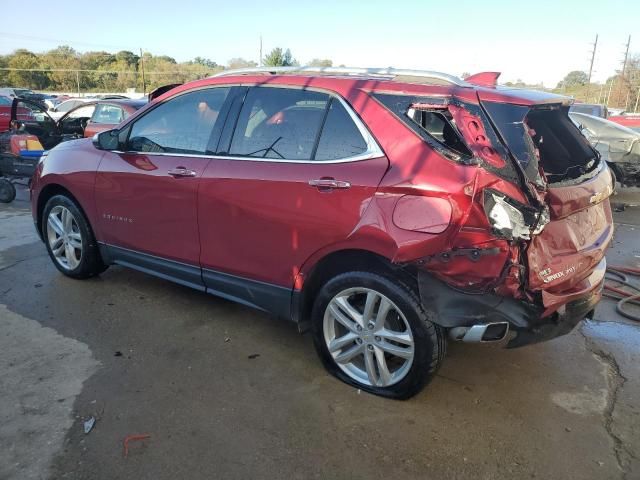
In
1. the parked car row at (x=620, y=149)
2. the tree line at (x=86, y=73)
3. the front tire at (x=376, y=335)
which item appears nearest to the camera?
the front tire at (x=376, y=335)

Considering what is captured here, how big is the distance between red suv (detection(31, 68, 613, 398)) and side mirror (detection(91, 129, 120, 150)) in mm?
362

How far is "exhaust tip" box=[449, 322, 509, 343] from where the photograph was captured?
2529 millimetres

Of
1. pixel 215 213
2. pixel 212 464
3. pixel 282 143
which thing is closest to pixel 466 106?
pixel 282 143

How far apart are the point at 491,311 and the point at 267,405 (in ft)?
4.36

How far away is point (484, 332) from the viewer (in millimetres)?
2543

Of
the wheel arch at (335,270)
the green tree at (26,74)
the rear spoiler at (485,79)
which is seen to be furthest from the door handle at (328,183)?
the green tree at (26,74)

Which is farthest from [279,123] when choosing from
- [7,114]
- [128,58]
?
[128,58]

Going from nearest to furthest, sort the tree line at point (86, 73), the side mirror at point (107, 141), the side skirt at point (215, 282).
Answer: the side skirt at point (215, 282) → the side mirror at point (107, 141) → the tree line at point (86, 73)

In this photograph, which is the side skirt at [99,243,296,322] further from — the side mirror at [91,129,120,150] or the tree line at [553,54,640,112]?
the tree line at [553,54,640,112]

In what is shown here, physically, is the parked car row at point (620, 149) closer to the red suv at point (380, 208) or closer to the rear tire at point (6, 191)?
the red suv at point (380, 208)

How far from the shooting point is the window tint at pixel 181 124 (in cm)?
350

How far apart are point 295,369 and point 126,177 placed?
1985 millimetres

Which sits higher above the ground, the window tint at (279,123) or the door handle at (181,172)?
the window tint at (279,123)

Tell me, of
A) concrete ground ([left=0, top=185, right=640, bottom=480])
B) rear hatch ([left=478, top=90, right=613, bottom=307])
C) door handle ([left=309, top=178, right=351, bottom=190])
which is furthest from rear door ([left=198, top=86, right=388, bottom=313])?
rear hatch ([left=478, top=90, right=613, bottom=307])
